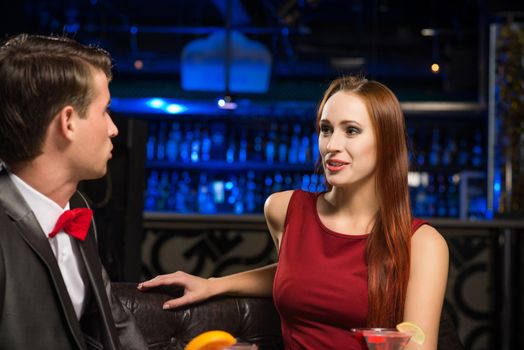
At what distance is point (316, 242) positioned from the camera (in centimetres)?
242

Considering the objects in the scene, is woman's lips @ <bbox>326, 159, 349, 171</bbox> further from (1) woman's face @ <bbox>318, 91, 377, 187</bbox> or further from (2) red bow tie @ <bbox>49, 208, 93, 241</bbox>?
(2) red bow tie @ <bbox>49, 208, 93, 241</bbox>

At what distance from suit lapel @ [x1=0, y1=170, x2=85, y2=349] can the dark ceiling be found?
19.5 ft

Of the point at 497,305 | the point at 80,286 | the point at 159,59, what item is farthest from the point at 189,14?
the point at 80,286

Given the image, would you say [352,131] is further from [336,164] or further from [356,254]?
[356,254]

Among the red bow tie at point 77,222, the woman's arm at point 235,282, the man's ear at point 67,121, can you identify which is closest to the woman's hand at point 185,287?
the woman's arm at point 235,282

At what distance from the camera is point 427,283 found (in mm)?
A: 2168

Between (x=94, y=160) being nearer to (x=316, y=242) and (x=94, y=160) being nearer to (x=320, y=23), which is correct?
(x=316, y=242)

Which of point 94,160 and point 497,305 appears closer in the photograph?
point 94,160

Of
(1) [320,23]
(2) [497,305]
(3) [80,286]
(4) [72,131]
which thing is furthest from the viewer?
(1) [320,23]

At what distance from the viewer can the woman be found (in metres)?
2.22

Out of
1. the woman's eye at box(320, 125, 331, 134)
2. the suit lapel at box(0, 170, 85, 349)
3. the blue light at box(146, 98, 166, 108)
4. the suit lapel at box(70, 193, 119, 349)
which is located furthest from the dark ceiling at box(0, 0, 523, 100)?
the suit lapel at box(0, 170, 85, 349)

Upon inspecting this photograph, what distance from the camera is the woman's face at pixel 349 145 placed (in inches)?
88.3

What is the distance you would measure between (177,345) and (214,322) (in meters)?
0.13

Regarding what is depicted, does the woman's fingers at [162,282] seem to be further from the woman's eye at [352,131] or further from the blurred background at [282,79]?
the blurred background at [282,79]
